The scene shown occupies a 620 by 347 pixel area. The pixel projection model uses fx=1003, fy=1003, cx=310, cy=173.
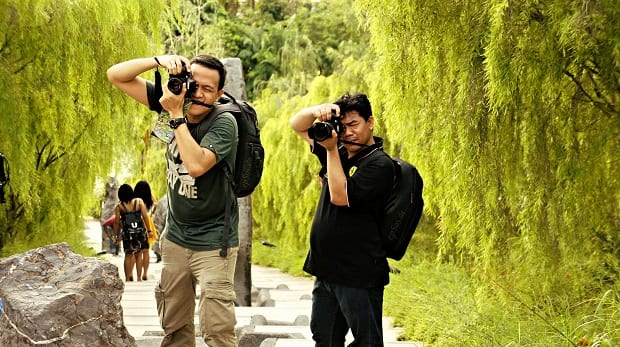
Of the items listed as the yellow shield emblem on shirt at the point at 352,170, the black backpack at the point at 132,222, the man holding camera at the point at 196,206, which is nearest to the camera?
the man holding camera at the point at 196,206

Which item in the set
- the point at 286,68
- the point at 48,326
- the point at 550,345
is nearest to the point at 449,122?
the point at 550,345

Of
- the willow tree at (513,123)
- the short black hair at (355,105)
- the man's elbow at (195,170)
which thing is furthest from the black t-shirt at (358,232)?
the willow tree at (513,123)

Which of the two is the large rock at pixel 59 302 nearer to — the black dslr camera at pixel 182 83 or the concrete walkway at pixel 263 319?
the black dslr camera at pixel 182 83

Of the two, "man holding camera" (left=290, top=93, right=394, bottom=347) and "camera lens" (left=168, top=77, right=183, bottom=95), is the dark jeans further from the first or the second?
"camera lens" (left=168, top=77, right=183, bottom=95)

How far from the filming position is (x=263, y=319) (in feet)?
25.5

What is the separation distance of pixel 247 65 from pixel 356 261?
2308cm

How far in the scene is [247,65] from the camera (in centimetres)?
2706

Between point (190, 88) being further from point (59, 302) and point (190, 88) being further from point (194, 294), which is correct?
point (59, 302)

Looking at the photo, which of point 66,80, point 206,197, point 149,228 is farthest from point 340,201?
point 149,228

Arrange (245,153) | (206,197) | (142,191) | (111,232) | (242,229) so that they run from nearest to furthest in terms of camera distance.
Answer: (206,197) → (245,153) → (242,229) → (142,191) → (111,232)

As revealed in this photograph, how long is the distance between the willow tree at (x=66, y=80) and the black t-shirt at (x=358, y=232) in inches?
174

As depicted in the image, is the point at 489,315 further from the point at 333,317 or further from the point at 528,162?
the point at 333,317

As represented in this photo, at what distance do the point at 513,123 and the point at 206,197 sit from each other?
2.55 metres

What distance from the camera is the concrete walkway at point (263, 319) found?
6864 mm
